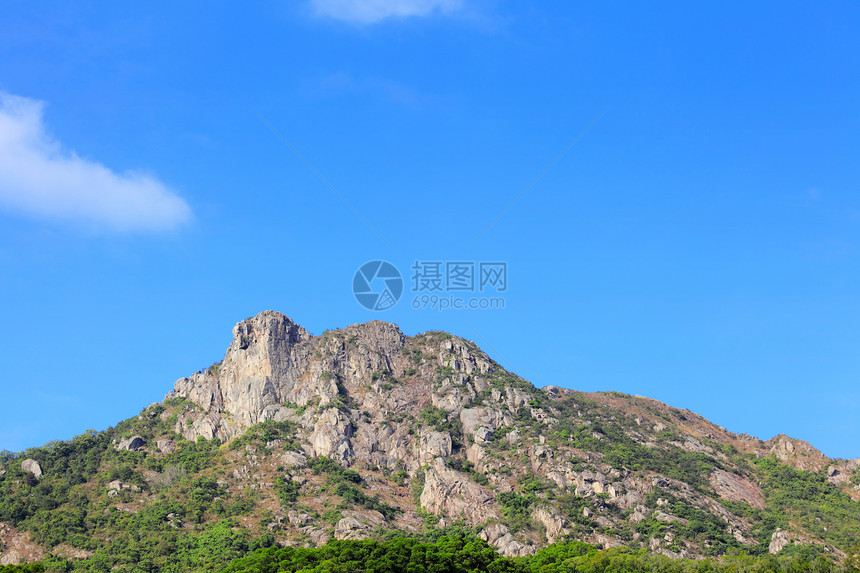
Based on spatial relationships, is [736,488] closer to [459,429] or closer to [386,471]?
[459,429]

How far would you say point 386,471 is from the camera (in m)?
156

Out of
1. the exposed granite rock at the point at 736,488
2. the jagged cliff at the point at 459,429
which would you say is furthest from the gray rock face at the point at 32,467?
the exposed granite rock at the point at 736,488

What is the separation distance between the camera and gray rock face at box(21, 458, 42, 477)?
5812 inches

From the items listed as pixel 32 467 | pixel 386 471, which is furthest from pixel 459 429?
pixel 32 467

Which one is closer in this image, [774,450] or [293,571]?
[293,571]

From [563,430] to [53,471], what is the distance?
9083 cm

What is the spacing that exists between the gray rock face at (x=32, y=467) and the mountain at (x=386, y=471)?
223mm

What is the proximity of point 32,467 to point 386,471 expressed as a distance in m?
60.7

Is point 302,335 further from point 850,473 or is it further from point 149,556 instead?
point 850,473

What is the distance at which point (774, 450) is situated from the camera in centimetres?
Answer: 17888

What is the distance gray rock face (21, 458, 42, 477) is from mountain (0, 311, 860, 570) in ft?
0.73

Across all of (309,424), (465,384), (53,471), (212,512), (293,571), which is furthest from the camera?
(465,384)

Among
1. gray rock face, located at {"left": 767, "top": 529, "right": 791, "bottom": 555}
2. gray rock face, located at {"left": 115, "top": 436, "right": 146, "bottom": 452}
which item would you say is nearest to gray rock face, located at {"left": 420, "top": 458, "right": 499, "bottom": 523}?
gray rock face, located at {"left": 767, "top": 529, "right": 791, "bottom": 555}

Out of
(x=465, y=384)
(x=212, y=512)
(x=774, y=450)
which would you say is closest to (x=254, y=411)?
(x=212, y=512)
